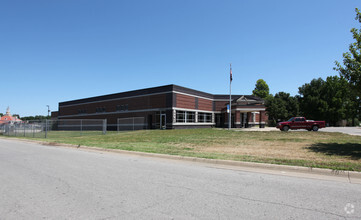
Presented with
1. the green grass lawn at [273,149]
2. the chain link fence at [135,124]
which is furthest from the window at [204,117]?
the green grass lawn at [273,149]

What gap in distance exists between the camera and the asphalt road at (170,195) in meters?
3.84

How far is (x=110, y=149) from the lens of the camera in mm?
12508

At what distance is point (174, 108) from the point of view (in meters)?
33.7

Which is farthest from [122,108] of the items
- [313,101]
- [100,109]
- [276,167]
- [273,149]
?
[313,101]

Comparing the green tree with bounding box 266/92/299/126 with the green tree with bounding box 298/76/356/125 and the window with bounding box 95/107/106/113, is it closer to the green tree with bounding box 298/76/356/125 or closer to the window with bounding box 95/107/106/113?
the green tree with bounding box 298/76/356/125

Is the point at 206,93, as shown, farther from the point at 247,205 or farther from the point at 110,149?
the point at 247,205

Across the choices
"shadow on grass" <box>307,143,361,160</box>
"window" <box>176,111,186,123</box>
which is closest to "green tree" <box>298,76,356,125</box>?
"window" <box>176,111,186,123</box>

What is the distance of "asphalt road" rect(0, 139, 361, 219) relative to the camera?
3.84 m

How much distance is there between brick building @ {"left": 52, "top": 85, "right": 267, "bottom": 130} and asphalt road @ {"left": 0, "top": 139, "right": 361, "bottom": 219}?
27.1 meters

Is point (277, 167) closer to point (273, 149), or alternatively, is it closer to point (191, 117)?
point (273, 149)

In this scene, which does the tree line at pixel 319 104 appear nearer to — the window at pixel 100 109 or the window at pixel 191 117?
the window at pixel 191 117

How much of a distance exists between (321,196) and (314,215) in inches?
50.2

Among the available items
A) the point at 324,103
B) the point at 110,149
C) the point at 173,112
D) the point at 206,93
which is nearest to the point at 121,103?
the point at 173,112

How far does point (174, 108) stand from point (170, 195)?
29.0 meters
